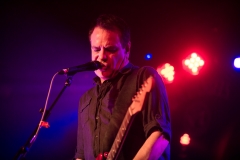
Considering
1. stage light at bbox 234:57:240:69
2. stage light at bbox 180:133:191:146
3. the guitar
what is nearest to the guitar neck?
the guitar

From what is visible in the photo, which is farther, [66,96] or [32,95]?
[66,96]

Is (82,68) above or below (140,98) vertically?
above

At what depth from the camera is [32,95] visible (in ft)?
10.9

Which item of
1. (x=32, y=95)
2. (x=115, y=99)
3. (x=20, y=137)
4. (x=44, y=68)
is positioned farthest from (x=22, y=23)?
(x=115, y=99)

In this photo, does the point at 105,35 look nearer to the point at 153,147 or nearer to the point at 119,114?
the point at 119,114

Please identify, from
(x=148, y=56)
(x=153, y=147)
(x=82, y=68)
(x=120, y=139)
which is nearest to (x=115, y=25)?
(x=82, y=68)

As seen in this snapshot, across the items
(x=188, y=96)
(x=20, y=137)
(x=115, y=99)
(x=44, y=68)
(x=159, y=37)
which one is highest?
(x=159, y=37)

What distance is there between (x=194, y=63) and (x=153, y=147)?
8.99ft

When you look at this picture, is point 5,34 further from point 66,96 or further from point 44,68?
point 66,96

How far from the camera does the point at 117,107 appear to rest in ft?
6.21

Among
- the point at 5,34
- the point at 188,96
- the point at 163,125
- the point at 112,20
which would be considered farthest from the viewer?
the point at 188,96

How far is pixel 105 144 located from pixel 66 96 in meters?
1.96

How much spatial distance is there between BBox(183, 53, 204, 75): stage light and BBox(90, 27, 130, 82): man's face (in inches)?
81.1

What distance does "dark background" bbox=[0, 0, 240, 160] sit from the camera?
10.6 feet
